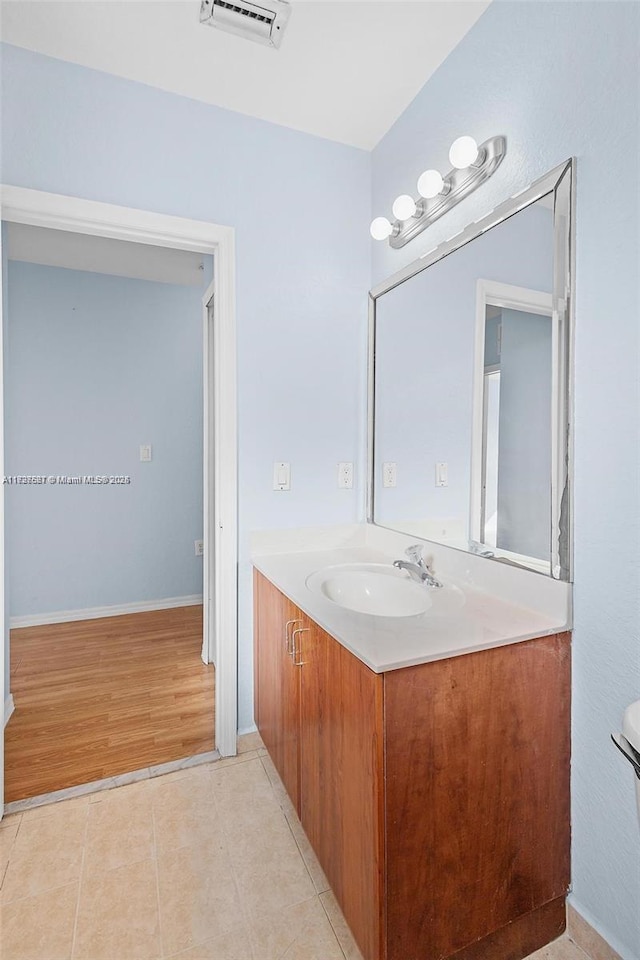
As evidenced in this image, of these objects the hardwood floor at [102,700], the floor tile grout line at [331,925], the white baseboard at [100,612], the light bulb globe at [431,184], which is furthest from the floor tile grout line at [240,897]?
the white baseboard at [100,612]

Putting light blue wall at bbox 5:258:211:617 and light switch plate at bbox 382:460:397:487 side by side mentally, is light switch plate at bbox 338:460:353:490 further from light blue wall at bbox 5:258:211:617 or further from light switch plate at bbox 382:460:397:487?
light blue wall at bbox 5:258:211:617

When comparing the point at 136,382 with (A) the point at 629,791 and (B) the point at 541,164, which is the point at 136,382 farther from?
→ (A) the point at 629,791

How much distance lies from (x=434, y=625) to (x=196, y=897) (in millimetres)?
985

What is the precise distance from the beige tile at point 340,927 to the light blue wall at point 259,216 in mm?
744

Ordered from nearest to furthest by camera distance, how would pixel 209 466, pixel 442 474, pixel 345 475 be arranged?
pixel 442 474, pixel 345 475, pixel 209 466

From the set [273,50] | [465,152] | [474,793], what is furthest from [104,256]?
[474,793]

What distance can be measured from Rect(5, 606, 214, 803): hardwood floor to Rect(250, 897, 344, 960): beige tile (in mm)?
771

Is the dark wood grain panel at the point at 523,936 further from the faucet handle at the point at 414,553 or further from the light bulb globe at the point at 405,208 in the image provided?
the light bulb globe at the point at 405,208

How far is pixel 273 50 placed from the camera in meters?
1.58

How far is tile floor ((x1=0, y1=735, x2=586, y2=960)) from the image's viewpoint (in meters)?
1.17

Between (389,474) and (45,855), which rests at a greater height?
(389,474)

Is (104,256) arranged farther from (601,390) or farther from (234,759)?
(601,390)

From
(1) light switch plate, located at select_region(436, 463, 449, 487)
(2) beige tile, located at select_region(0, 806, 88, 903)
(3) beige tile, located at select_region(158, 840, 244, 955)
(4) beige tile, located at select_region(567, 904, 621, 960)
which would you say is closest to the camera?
(4) beige tile, located at select_region(567, 904, 621, 960)

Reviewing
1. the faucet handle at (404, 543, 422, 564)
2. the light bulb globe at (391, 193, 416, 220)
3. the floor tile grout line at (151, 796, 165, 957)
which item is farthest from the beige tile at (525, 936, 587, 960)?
the light bulb globe at (391, 193, 416, 220)
